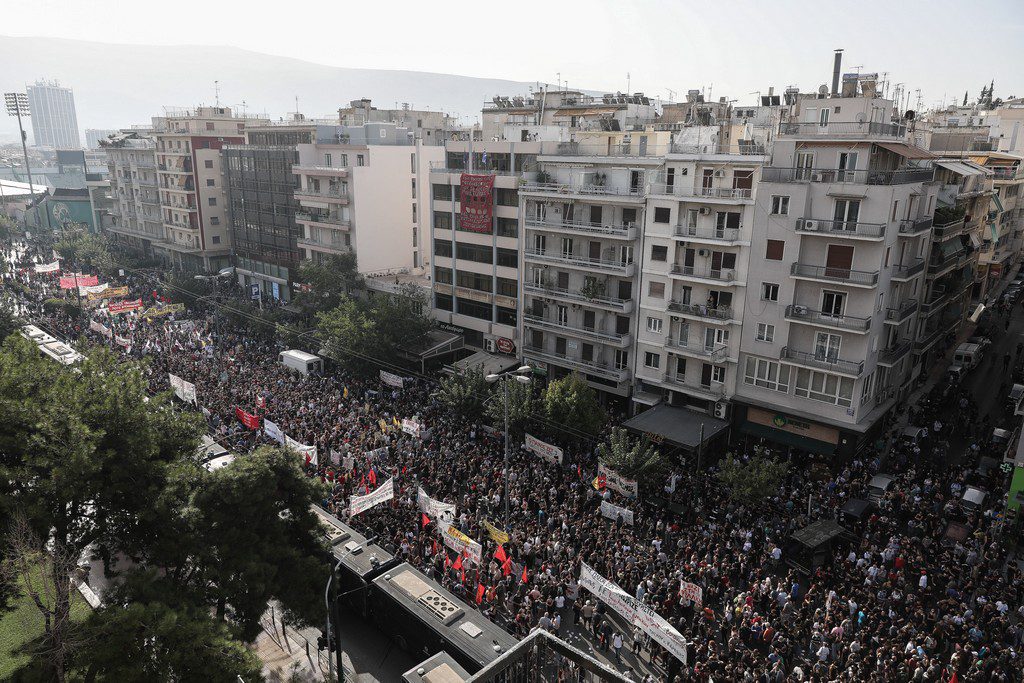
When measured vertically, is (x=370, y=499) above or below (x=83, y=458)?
below

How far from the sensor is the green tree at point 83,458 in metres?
18.7

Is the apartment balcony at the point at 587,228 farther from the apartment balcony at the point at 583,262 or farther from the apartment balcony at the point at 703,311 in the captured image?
the apartment balcony at the point at 703,311

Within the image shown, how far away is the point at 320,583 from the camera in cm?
2069

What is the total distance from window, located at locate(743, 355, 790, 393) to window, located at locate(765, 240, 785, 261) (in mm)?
5354

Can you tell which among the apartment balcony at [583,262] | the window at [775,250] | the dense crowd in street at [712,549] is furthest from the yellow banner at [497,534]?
the window at [775,250]

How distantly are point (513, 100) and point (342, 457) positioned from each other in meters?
38.0

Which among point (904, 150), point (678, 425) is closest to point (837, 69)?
point (904, 150)

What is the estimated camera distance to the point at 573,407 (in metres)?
34.6

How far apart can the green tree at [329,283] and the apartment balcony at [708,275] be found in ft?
91.5

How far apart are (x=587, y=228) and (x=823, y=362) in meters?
15.2

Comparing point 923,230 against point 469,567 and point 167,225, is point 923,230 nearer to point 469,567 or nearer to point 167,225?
point 469,567

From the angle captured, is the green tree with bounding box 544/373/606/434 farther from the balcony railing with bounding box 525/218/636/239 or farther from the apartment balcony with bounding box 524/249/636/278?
the balcony railing with bounding box 525/218/636/239

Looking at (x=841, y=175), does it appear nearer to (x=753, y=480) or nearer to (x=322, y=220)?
(x=753, y=480)

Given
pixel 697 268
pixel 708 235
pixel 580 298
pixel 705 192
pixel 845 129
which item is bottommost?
pixel 580 298
